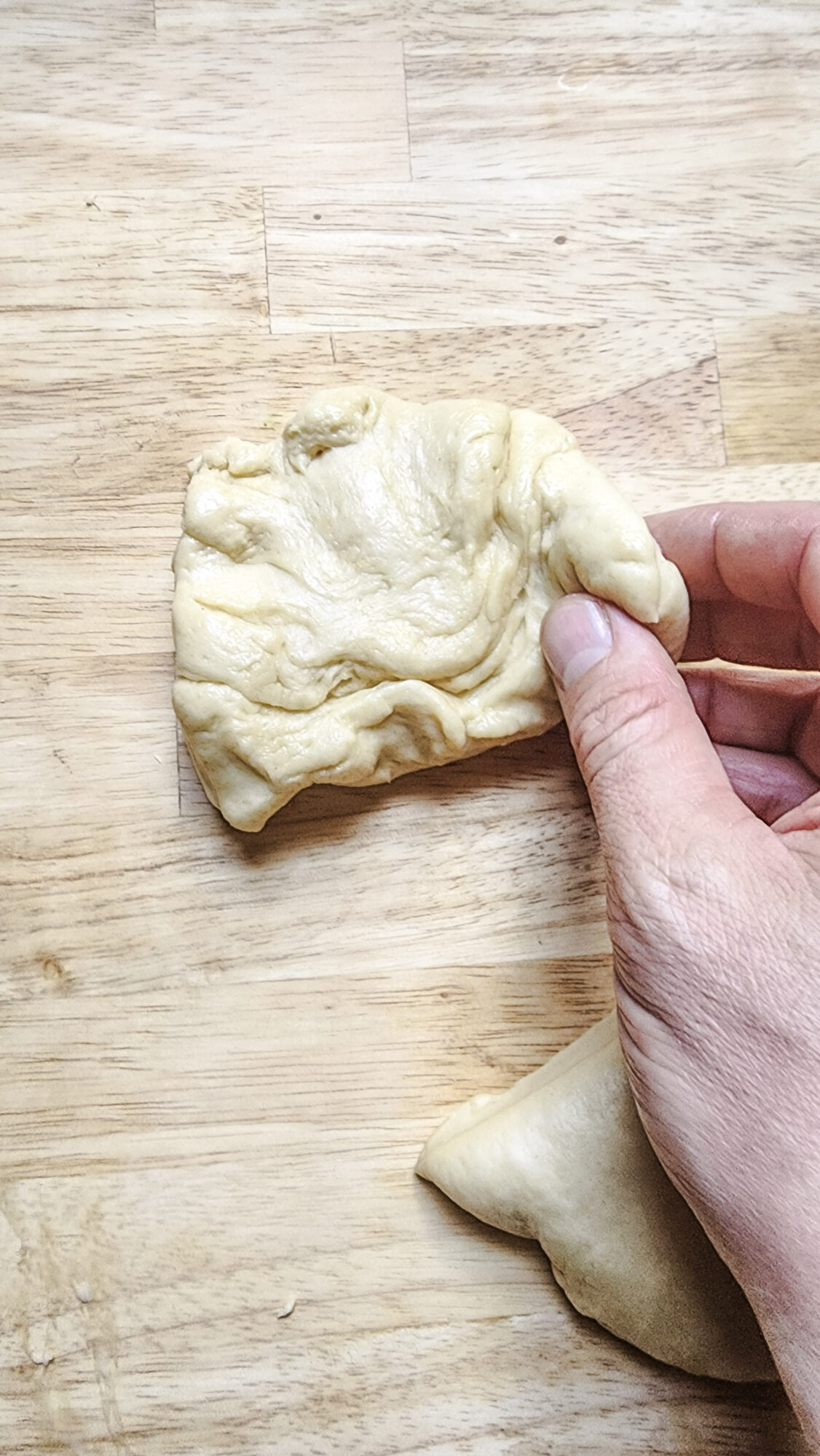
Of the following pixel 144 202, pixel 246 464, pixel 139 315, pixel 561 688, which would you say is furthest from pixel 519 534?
pixel 144 202

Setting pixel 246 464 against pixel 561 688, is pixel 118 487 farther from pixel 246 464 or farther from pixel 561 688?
pixel 561 688

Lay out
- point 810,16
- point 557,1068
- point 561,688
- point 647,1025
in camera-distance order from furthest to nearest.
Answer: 1. point 810,16
2. point 557,1068
3. point 561,688
4. point 647,1025

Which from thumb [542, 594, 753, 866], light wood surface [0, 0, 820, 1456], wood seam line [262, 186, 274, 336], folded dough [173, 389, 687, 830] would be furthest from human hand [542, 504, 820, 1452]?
wood seam line [262, 186, 274, 336]

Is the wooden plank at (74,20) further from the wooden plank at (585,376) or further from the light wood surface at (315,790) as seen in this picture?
the wooden plank at (585,376)

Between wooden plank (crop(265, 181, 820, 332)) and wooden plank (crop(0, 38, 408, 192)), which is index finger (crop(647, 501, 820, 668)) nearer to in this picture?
wooden plank (crop(265, 181, 820, 332))

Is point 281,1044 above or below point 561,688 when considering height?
below

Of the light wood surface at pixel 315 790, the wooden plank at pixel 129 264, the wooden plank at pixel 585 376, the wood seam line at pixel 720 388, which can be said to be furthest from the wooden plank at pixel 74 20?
the wood seam line at pixel 720 388
